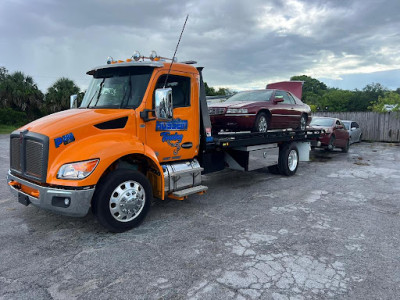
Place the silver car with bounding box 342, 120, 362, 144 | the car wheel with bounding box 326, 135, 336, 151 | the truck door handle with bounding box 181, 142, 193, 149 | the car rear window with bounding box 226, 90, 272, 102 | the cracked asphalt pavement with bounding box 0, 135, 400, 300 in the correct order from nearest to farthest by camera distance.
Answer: the cracked asphalt pavement with bounding box 0, 135, 400, 300
the truck door handle with bounding box 181, 142, 193, 149
the car rear window with bounding box 226, 90, 272, 102
the car wheel with bounding box 326, 135, 336, 151
the silver car with bounding box 342, 120, 362, 144

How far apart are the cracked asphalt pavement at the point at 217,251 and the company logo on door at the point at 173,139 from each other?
113cm

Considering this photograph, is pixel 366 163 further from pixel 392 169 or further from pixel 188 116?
pixel 188 116

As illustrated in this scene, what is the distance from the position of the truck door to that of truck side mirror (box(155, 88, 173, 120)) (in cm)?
46

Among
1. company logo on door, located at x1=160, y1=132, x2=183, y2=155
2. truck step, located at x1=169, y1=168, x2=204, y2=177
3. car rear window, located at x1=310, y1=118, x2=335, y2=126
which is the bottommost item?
truck step, located at x1=169, y1=168, x2=204, y2=177

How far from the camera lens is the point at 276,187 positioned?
7.02m

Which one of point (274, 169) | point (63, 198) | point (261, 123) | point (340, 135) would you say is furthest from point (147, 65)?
point (340, 135)

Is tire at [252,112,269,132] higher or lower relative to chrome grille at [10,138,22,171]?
higher

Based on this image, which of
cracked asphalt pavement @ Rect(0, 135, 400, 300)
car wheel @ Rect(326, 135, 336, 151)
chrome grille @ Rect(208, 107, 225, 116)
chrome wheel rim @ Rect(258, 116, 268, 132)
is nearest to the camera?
cracked asphalt pavement @ Rect(0, 135, 400, 300)

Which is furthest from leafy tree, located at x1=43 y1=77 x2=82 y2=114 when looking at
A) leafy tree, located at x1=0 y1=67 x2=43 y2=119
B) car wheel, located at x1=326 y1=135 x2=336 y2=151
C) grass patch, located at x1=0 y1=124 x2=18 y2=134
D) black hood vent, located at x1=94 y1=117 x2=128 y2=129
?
black hood vent, located at x1=94 y1=117 x2=128 y2=129

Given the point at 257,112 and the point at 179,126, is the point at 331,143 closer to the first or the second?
the point at 257,112

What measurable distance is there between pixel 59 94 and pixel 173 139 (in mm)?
24780

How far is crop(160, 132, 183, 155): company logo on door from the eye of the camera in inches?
195

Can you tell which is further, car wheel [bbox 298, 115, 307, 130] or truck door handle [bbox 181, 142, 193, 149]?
car wheel [bbox 298, 115, 307, 130]

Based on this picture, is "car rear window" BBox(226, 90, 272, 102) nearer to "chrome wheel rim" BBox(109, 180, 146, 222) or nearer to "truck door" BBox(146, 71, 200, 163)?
"truck door" BBox(146, 71, 200, 163)
